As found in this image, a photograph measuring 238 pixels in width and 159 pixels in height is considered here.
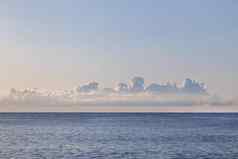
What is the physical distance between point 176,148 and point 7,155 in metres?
28.6

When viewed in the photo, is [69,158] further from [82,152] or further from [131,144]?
[131,144]

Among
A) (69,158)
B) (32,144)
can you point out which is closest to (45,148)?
(32,144)

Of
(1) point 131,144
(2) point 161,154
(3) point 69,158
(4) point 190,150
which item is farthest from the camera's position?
(1) point 131,144

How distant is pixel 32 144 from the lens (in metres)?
79.8

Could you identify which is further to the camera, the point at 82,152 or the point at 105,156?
the point at 82,152

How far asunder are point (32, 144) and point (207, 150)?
1286 inches

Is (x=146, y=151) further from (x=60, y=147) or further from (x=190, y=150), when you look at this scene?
(x=60, y=147)

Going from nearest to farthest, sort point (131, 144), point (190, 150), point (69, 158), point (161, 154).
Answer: point (69, 158) < point (161, 154) < point (190, 150) < point (131, 144)

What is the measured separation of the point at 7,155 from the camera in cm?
6369

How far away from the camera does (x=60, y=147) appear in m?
74.2

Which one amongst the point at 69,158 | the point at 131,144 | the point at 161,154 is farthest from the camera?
the point at 131,144

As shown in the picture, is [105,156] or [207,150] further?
[207,150]

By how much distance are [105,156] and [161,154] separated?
29.7 ft

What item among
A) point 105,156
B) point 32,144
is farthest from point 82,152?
point 32,144
